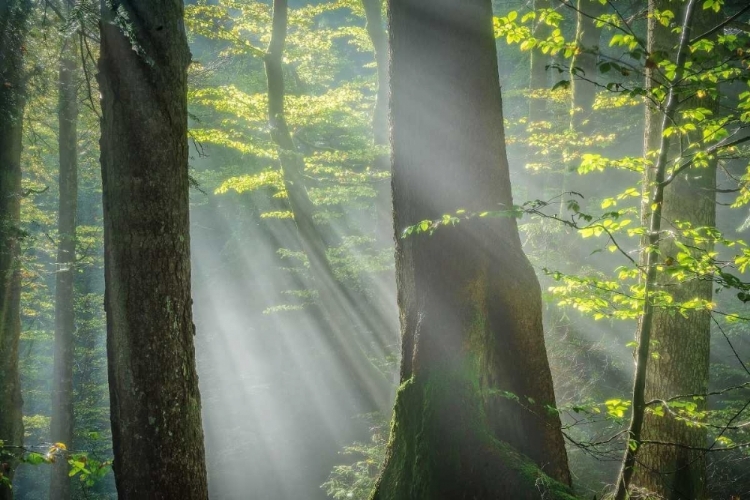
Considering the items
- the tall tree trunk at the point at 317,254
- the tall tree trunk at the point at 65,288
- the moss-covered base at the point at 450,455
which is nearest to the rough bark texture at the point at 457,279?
the moss-covered base at the point at 450,455

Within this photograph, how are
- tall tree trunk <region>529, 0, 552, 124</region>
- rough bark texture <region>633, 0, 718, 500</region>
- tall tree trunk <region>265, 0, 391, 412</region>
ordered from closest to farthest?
1. rough bark texture <region>633, 0, 718, 500</region>
2. tall tree trunk <region>265, 0, 391, 412</region>
3. tall tree trunk <region>529, 0, 552, 124</region>

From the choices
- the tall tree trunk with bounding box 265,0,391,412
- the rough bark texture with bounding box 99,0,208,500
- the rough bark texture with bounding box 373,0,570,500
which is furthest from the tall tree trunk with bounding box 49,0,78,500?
the rough bark texture with bounding box 373,0,570,500

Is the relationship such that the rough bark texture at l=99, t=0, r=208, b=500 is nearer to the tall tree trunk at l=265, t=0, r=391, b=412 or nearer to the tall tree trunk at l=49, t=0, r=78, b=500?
the tall tree trunk at l=265, t=0, r=391, b=412

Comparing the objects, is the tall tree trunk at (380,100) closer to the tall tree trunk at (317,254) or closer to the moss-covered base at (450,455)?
the tall tree trunk at (317,254)

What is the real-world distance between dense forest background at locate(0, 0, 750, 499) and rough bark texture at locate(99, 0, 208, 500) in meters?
0.11

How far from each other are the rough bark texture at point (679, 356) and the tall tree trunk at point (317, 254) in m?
7.02

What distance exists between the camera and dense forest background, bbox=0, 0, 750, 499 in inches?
139

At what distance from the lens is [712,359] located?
36.9 feet

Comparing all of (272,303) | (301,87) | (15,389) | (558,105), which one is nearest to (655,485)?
(15,389)

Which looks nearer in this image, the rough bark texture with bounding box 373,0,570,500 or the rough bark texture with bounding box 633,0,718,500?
the rough bark texture with bounding box 373,0,570,500

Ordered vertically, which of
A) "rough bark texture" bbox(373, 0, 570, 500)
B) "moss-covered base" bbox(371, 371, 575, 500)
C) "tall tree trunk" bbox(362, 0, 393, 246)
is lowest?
"moss-covered base" bbox(371, 371, 575, 500)

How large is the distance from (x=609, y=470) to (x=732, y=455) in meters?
1.71

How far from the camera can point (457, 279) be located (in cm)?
361

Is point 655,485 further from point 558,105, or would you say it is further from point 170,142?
point 558,105
